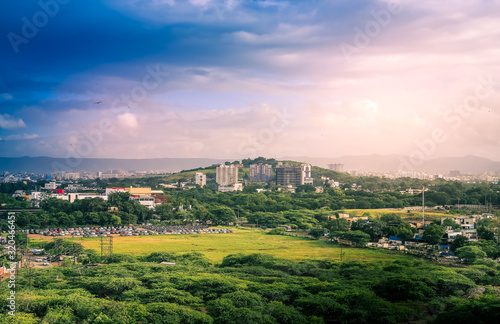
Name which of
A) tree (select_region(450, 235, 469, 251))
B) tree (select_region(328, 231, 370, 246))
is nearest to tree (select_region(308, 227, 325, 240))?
tree (select_region(328, 231, 370, 246))

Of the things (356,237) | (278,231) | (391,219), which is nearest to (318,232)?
(278,231)

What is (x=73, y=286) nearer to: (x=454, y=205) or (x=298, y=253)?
(x=298, y=253)

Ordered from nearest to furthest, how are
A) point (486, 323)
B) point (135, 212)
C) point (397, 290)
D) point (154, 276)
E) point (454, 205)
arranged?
point (486, 323) < point (397, 290) < point (154, 276) < point (135, 212) < point (454, 205)

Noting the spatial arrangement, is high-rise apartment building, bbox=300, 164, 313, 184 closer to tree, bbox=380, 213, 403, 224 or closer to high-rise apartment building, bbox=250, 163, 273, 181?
high-rise apartment building, bbox=250, 163, 273, 181

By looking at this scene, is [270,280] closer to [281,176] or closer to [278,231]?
[278,231]

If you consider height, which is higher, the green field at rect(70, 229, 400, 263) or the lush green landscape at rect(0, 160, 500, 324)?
the lush green landscape at rect(0, 160, 500, 324)

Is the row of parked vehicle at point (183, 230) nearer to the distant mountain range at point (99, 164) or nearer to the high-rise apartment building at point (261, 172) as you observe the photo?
the distant mountain range at point (99, 164)

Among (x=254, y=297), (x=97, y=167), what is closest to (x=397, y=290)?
(x=254, y=297)
